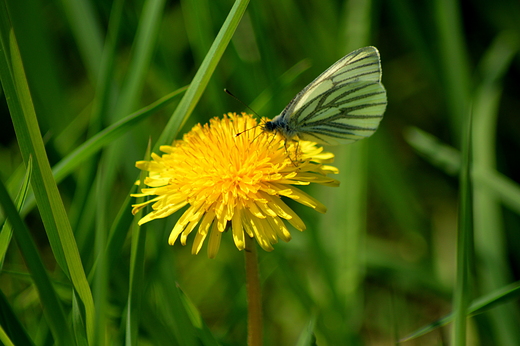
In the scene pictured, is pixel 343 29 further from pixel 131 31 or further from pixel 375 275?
pixel 375 275

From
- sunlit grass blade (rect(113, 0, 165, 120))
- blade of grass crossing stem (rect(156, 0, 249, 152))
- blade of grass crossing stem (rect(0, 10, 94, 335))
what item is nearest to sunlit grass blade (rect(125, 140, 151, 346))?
blade of grass crossing stem (rect(0, 10, 94, 335))

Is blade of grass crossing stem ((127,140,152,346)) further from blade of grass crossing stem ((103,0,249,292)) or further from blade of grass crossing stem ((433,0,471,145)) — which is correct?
blade of grass crossing stem ((433,0,471,145))

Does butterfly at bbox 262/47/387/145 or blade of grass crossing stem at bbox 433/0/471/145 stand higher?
blade of grass crossing stem at bbox 433/0/471/145

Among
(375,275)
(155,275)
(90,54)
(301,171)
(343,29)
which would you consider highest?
(343,29)

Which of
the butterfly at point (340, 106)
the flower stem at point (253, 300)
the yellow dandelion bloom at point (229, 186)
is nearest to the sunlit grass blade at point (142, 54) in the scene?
the yellow dandelion bloom at point (229, 186)

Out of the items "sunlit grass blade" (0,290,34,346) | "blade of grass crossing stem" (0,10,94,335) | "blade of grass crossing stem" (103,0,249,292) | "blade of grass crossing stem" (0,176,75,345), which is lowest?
"sunlit grass blade" (0,290,34,346)

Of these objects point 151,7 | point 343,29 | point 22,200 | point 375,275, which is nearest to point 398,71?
point 343,29

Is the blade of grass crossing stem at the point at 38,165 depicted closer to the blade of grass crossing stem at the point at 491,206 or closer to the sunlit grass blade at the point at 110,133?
the sunlit grass blade at the point at 110,133
